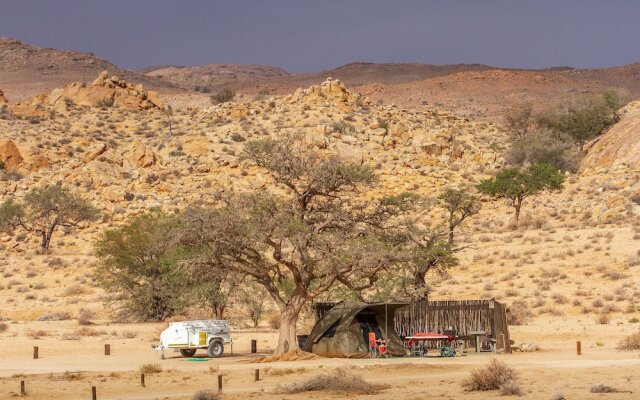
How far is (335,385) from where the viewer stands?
21.1 m

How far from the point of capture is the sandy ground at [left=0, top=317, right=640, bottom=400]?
21.3 m

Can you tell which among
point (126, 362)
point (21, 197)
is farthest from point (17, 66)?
point (126, 362)

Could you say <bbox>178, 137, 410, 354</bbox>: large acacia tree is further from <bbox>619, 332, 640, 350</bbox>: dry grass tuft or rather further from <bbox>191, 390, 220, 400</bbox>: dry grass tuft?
<bbox>191, 390, 220, 400</bbox>: dry grass tuft

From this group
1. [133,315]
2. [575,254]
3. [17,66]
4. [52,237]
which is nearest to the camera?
[133,315]

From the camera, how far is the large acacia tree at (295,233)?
27.2m

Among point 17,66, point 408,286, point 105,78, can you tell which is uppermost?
point 17,66

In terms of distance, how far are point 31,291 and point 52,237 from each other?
12145mm

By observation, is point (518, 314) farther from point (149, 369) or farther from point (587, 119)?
point (587, 119)

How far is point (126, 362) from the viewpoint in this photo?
94.8 ft

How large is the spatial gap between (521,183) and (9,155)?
35.2 m

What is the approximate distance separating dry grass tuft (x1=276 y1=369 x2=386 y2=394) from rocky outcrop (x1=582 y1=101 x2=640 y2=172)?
4367 centimetres

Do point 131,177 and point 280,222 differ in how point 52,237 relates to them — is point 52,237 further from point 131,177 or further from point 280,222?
point 280,222

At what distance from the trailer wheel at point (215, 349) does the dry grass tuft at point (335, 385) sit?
8.56 metres

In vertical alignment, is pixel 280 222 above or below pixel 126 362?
above
